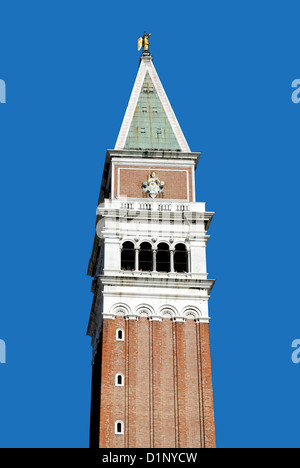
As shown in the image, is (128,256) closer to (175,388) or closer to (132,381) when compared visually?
(132,381)

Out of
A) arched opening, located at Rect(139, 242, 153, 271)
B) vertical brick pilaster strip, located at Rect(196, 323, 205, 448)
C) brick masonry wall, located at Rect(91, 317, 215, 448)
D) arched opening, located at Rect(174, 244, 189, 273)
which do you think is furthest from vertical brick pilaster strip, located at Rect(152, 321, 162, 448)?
arched opening, located at Rect(174, 244, 189, 273)

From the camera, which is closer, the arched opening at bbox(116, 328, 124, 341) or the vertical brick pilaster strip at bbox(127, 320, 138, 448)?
the vertical brick pilaster strip at bbox(127, 320, 138, 448)

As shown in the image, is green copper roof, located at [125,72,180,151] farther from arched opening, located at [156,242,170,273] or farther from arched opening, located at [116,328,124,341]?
arched opening, located at [116,328,124,341]

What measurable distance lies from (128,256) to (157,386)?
40.4 ft

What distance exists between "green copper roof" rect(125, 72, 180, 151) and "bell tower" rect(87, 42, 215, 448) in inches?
3.5

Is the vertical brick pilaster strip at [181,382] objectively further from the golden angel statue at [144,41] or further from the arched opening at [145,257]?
the golden angel statue at [144,41]

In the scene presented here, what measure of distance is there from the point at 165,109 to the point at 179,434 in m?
30.6

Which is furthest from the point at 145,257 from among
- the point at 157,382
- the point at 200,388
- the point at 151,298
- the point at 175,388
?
the point at 200,388

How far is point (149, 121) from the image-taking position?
287 feet

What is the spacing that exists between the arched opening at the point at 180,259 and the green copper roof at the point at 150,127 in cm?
973

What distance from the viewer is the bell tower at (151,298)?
239 feet

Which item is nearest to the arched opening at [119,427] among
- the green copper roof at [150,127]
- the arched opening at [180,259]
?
the arched opening at [180,259]

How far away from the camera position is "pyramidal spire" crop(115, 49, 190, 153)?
85.6m

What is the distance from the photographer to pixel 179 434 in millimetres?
72562
